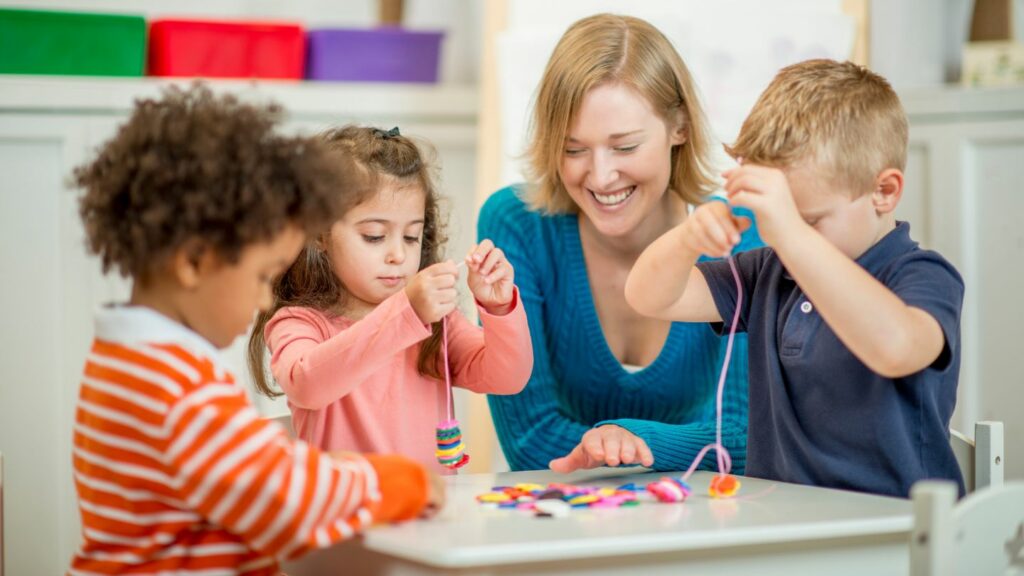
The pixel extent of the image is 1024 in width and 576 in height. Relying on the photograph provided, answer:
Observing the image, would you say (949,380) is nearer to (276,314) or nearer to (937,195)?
(276,314)

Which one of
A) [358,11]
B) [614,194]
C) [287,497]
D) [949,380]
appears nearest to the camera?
[287,497]

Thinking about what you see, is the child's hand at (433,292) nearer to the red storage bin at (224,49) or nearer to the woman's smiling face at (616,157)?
the woman's smiling face at (616,157)

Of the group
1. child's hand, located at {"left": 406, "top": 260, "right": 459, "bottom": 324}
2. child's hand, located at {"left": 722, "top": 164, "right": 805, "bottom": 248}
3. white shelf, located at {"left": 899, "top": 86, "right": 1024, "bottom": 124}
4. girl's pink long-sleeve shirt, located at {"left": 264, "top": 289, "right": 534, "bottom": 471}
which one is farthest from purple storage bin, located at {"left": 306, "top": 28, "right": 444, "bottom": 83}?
child's hand, located at {"left": 722, "top": 164, "right": 805, "bottom": 248}

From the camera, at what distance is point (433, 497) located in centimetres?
115

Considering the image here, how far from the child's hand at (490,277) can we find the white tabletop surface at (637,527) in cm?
32

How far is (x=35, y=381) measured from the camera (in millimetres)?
2664

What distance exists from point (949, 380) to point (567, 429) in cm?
62

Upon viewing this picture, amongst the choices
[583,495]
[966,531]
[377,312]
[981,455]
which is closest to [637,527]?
[583,495]

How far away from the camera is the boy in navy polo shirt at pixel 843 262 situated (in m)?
1.28

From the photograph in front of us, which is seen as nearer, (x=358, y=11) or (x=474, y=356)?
(x=474, y=356)

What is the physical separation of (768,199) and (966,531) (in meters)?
0.39

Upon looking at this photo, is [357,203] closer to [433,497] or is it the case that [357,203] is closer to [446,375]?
[446,375]

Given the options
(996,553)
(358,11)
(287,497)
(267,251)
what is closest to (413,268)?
(267,251)

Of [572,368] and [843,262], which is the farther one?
[572,368]
